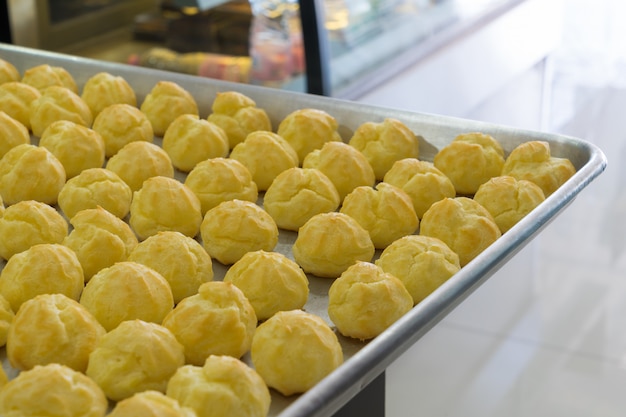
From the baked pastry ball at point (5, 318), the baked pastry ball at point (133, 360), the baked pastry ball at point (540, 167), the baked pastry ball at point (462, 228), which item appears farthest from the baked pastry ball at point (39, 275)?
the baked pastry ball at point (540, 167)

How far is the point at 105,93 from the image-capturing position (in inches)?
82.7

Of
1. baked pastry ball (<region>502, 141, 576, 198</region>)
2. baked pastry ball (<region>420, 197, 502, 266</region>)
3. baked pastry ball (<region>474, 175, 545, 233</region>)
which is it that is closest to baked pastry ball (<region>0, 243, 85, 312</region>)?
baked pastry ball (<region>420, 197, 502, 266</region>)

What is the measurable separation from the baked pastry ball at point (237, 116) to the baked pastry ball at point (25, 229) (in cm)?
52

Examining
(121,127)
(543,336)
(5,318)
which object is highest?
(121,127)

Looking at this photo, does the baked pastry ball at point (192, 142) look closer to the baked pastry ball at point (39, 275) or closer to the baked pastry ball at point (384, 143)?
the baked pastry ball at point (384, 143)

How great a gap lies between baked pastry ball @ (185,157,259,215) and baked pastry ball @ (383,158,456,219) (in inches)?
11.6

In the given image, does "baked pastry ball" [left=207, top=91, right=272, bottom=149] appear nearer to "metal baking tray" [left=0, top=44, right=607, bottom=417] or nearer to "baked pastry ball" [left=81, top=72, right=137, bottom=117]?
"metal baking tray" [left=0, top=44, right=607, bottom=417]

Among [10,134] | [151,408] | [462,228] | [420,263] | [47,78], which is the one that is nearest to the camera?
[151,408]

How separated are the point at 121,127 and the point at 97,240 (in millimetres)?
494

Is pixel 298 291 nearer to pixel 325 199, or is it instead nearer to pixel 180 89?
pixel 325 199

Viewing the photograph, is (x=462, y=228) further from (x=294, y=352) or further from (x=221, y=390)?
(x=221, y=390)

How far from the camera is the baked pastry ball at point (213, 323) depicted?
4.19 feet

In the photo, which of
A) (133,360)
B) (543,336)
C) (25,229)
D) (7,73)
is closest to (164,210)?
(25,229)

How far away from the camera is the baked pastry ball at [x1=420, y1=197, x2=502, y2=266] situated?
1538 millimetres
